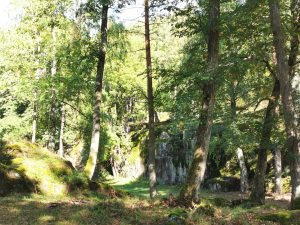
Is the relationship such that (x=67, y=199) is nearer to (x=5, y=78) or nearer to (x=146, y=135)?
(x=5, y=78)

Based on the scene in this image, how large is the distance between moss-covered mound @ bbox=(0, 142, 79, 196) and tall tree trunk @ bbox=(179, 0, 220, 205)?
5040 mm

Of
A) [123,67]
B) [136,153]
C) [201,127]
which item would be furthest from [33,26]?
[201,127]

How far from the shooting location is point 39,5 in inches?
1096

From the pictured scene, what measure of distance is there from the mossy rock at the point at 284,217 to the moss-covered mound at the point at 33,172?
7813mm

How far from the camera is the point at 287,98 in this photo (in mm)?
12961

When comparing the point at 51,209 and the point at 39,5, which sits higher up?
A: the point at 39,5

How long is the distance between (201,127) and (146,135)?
2346 centimetres

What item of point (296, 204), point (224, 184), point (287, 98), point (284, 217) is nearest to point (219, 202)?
point (296, 204)

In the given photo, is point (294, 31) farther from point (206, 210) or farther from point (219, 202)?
point (206, 210)

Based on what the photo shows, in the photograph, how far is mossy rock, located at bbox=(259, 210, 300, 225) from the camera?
9531 mm

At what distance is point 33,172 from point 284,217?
30.3 feet

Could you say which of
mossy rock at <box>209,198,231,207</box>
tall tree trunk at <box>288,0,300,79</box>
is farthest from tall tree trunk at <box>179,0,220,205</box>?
tall tree trunk at <box>288,0,300,79</box>

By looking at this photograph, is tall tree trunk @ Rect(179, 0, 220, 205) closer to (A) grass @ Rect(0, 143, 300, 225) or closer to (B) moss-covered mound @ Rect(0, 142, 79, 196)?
(A) grass @ Rect(0, 143, 300, 225)

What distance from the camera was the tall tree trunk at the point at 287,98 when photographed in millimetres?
12797
